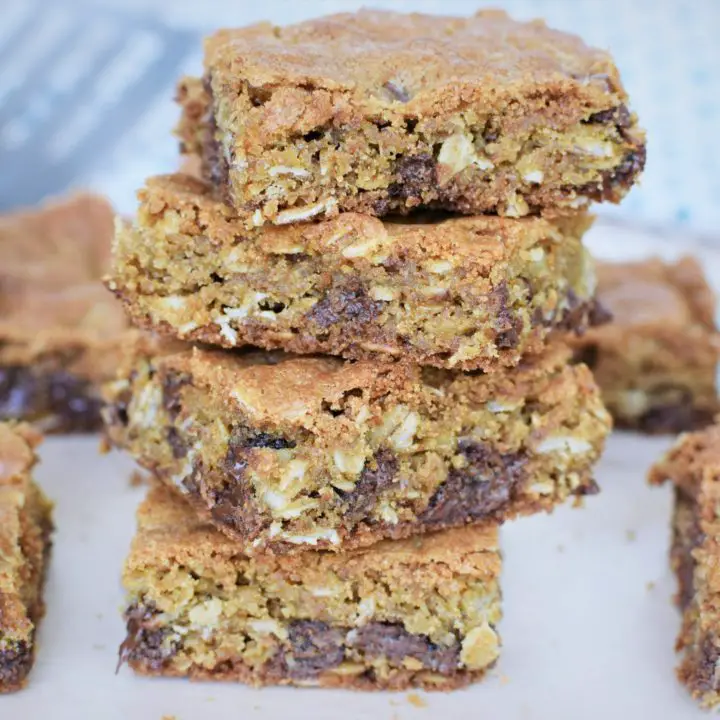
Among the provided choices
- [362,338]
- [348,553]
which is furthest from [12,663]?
[362,338]

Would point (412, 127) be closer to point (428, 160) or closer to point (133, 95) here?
point (428, 160)

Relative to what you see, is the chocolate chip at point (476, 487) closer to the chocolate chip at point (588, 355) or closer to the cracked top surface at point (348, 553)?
the cracked top surface at point (348, 553)

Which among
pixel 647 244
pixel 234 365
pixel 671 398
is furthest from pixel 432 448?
pixel 647 244

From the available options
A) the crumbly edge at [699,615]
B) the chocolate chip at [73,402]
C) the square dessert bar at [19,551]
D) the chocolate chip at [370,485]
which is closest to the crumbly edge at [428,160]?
the chocolate chip at [370,485]

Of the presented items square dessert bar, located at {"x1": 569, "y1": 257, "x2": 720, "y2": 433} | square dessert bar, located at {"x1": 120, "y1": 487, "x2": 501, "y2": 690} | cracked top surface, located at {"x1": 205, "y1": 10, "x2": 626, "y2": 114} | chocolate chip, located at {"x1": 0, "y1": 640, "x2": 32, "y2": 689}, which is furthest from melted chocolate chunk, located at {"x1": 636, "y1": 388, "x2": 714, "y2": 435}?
chocolate chip, located at {"x1": 0, "y1": 640, "x2": 32, "y2": 689}

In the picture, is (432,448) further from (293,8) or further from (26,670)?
(293,8)

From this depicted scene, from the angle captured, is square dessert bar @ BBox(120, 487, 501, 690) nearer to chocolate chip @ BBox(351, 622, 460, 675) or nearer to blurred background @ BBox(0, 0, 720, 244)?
chocolate chip @ BBox(351, 622, 460, 675)
